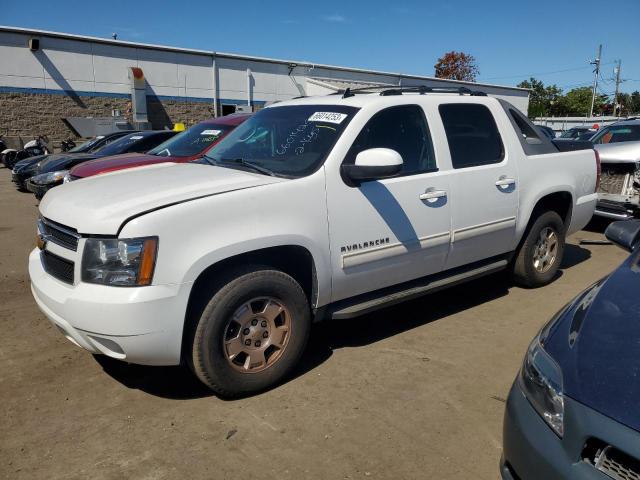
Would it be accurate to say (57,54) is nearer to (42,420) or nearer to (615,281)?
(42,420)

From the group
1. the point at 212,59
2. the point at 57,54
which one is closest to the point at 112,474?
the point at 57,54

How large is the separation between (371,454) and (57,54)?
87.5ft

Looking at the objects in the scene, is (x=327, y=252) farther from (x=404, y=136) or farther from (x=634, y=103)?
(x=634, y=103)

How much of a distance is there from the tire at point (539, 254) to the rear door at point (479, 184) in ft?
1.23

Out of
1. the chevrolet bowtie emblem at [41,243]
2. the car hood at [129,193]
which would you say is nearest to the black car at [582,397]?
the car hood at [129,193]

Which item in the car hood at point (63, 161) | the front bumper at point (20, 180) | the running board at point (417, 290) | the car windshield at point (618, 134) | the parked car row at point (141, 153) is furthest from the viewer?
the front bumper at point (20, 180)

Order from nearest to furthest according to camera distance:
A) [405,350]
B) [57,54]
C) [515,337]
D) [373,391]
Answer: [373,391] < [405,350] < [515,337] < [57,54]

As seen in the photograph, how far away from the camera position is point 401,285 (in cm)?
400

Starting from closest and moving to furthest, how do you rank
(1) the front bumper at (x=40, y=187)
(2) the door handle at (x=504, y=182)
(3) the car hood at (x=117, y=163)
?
(2) the door handle at (x=504, y=182)
(3) the car hood at (x=117, y=163)
(1) the front bumper at (x=40, y=187)

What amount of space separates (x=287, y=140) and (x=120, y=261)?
1594 millimetres

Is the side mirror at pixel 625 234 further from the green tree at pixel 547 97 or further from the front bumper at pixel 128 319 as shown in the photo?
the green tree at pixel 547 97

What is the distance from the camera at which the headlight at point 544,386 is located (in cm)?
190

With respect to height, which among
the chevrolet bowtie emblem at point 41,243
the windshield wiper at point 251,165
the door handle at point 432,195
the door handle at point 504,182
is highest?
the windshield wiper at point 251,165

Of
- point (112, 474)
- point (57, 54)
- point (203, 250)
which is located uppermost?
point (57, 54)
